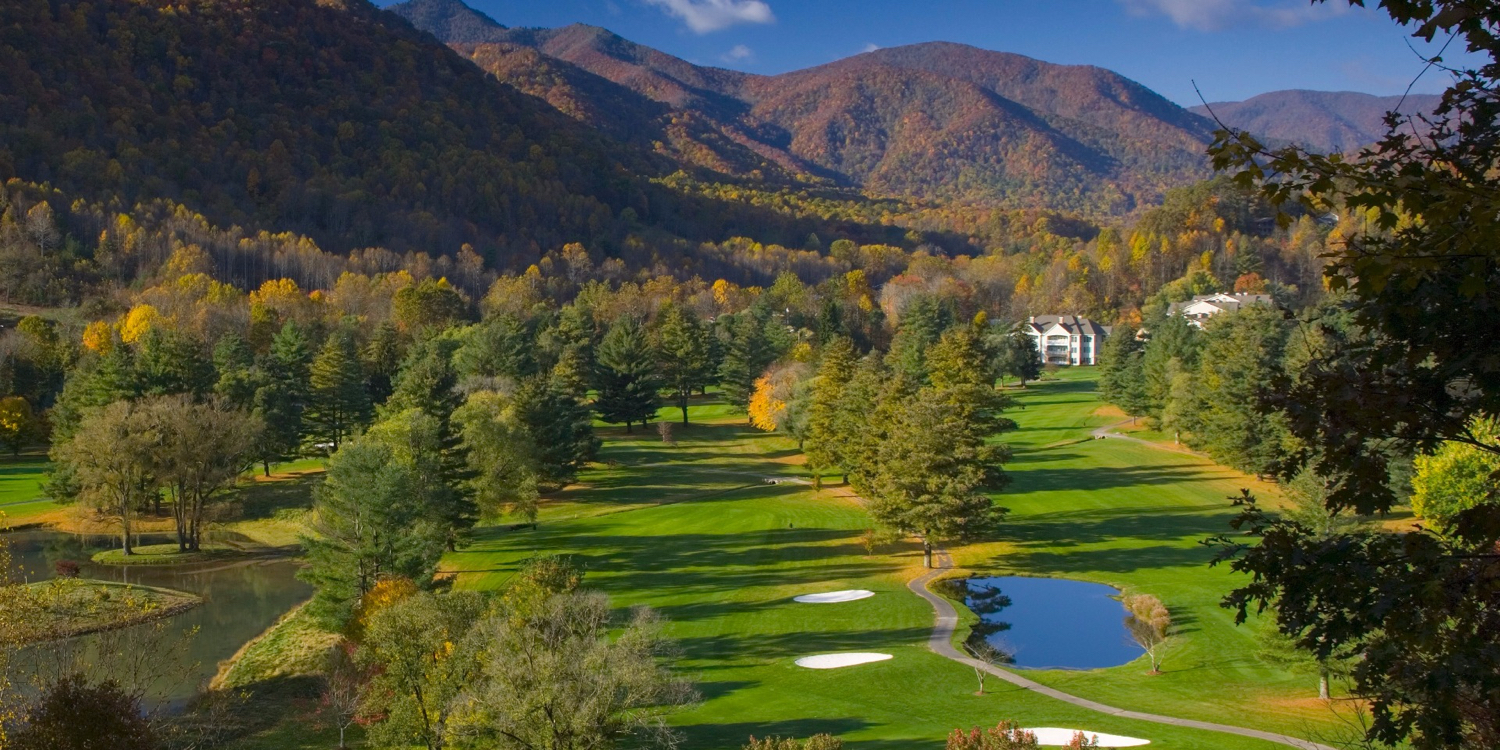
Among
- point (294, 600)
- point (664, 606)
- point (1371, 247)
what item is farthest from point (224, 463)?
point (1371, 247)

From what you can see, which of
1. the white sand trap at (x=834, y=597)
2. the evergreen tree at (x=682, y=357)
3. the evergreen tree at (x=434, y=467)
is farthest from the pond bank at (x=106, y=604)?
the evergreen tree at (x=682, y=357)

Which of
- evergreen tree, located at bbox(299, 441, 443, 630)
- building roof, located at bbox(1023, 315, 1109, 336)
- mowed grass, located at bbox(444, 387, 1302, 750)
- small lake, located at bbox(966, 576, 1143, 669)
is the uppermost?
building roof, located at bbox(1023, 315, 1109, 336)

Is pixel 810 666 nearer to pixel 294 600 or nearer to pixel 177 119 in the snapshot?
pixel 294 600

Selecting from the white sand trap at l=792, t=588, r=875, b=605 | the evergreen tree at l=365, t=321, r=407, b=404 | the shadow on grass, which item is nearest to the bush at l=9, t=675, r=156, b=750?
the shadow on grass

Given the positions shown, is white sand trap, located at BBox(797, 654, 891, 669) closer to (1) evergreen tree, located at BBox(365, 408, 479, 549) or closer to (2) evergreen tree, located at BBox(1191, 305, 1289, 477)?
(1) evergreen tree, located at BBox(365, 408, 479, 549)

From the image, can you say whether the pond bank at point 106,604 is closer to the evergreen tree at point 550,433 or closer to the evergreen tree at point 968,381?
the evergreen tree at point 550,433
